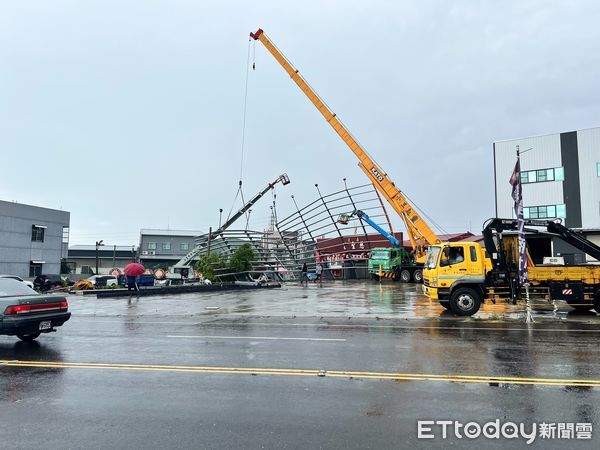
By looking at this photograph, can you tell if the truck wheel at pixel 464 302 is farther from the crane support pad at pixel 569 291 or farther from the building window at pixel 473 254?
the crane support pad at pixel 569 291

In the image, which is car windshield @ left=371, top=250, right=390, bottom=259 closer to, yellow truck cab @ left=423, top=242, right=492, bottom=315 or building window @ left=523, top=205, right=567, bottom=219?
building window @ left=523, top=205, right=567, bottom=219

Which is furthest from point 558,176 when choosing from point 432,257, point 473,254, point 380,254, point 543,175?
point 432,257

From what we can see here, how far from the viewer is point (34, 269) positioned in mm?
46688

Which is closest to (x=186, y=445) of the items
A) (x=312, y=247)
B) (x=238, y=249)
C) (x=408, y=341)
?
(x=408, y=341)

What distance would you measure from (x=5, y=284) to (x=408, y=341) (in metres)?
9.23

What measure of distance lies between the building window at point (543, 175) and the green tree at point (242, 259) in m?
25.4

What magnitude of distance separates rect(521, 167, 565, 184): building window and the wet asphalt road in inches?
1231

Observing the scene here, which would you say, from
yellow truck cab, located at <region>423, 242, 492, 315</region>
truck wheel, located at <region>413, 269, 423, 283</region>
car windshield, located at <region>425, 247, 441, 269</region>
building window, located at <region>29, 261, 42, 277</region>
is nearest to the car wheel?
yellow truck cab, located at <region>423, 242, 492, 315</region>

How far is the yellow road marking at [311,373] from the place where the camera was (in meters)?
6.60

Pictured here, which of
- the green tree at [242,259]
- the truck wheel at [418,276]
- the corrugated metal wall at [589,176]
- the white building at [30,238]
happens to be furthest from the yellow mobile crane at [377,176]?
the white building at [30,238]

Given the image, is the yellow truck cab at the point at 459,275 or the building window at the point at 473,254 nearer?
the yellow truck cab at the point at 459,275

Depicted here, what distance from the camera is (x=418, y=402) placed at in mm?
5664

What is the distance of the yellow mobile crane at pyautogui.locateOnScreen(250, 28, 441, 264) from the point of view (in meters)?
30.5

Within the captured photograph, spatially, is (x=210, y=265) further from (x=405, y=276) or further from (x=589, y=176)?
(x=589, y=176)
